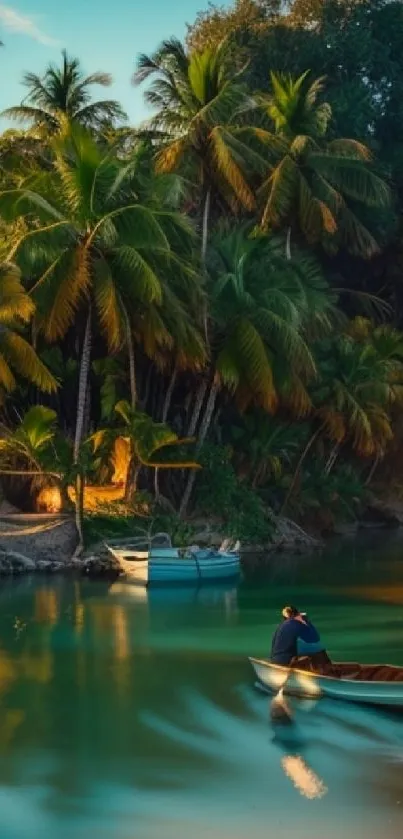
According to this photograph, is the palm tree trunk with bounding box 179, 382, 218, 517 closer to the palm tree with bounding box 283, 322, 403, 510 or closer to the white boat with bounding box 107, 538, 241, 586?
the palm tree with bounding box 283, 322, 403, 510

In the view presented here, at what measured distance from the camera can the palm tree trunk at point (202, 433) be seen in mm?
30625

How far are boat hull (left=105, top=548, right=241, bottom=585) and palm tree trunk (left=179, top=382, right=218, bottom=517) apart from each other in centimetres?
469

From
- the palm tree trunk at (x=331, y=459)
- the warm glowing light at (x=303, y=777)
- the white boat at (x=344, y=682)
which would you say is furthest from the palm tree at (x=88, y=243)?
the warm glowing light at (x=303, y=777)

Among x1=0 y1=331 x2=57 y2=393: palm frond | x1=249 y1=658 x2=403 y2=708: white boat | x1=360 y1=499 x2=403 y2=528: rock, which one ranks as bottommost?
x1=360 y1=499 x2=403 y2=528: rock

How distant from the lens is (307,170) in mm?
35500

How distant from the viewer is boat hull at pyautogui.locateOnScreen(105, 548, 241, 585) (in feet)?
82.5

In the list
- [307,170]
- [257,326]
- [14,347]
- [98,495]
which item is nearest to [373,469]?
[307,170]

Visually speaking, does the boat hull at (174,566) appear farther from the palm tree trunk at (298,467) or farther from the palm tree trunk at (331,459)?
the palm tree trunk at (331,459)

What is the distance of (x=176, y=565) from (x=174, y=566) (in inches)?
1.9

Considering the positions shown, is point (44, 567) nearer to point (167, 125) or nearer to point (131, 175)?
point (131, 175)

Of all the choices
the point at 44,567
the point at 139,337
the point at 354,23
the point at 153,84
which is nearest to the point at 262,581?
the point at 44,567

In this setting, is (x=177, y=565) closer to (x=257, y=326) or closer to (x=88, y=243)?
(x=257, y=326)

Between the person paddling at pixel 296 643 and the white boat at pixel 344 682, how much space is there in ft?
0.71

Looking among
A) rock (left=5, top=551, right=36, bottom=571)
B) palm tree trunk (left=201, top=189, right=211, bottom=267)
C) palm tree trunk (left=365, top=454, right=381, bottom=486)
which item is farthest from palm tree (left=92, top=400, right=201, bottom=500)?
palm tree trunk (left=365, top=454, right=381, bottom=486)
